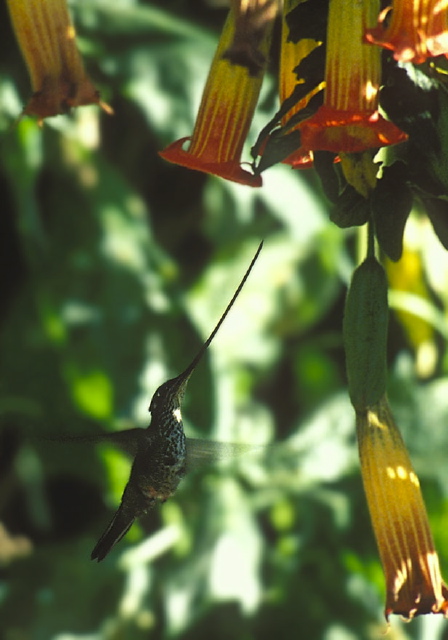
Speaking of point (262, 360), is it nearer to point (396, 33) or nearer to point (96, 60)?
point (96, 60)

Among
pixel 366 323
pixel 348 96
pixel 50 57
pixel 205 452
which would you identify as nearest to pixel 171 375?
pixel 205 452

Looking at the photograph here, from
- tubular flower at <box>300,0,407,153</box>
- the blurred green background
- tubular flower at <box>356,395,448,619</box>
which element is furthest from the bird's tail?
the blurred green background

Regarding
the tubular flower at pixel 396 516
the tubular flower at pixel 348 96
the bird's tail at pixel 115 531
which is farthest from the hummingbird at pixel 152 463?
the tubular flower at pixel 348 96

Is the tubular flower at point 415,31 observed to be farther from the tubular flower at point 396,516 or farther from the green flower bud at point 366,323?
the tubular flower at point 396,516

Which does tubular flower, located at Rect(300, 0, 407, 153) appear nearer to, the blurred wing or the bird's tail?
the blurred wing

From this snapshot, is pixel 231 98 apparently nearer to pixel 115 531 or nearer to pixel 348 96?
pixel 348 96

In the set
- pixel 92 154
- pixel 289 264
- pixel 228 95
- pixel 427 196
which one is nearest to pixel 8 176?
pixel 92 154
